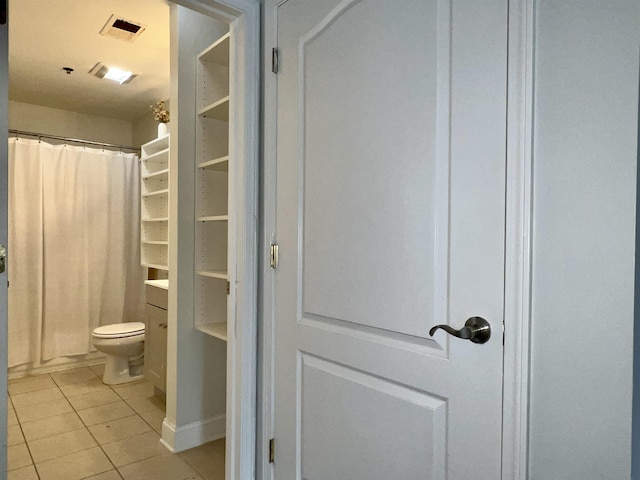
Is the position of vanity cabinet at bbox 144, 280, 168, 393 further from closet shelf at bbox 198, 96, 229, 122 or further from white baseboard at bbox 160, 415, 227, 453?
closet shelf at bbox 198, 96, 229, 122

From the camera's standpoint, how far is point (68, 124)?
4199mm

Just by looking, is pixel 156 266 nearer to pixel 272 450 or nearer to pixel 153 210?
pixel 153 210

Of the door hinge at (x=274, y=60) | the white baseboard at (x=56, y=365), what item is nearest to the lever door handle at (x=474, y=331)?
the door hinge at (x=274, y=60)

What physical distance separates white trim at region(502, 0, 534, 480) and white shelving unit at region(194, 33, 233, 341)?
5.64 feet

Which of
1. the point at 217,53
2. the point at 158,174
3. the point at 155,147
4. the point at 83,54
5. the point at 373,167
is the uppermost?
the point at 83,54

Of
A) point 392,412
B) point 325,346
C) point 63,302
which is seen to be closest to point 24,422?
point 63,302

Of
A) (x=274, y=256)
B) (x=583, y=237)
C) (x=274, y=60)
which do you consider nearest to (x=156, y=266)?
(x=274, y=256)

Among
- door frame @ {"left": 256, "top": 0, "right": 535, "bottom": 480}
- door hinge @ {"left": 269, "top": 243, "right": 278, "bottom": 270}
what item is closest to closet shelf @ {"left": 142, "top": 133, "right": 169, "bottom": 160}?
door hinge @ {"left": 269, "top": 243, "right": 278, "bottom": 270}

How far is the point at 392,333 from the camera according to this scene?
1109 millimetres

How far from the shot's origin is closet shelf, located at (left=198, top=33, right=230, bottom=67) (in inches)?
84.0

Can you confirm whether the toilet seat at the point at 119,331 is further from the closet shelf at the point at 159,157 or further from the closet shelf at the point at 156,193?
the closet shelf at the point at 159,157

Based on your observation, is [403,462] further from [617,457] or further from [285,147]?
[285,147]

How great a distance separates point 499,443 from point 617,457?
0.21 meters

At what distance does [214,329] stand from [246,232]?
91cm
